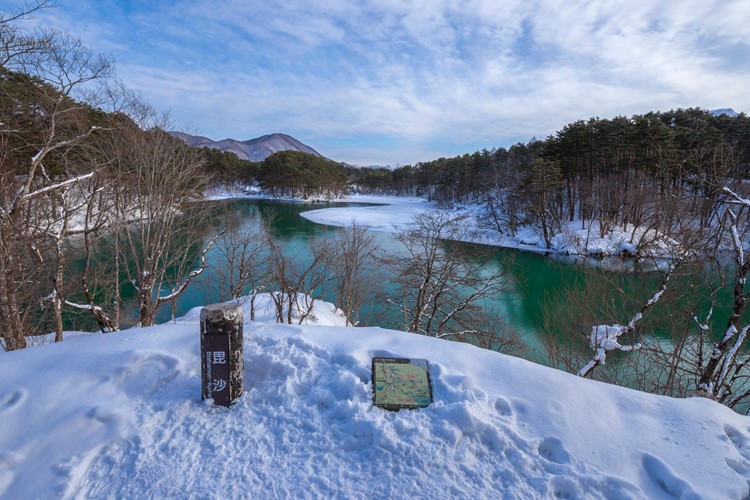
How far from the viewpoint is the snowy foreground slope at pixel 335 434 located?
207 cm

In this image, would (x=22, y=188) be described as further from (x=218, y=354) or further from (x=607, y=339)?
(x=607, y=339)

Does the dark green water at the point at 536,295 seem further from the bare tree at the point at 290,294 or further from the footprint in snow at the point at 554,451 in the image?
the footprint in snow at the point at 554,451

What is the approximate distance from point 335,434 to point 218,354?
106 cm

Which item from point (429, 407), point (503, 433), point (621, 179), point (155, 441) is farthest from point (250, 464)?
point (621, 179)

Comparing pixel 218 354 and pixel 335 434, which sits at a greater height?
pixel 218 354

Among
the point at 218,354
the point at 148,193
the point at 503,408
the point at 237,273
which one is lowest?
the point at 237,273

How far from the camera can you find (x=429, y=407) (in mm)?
2611

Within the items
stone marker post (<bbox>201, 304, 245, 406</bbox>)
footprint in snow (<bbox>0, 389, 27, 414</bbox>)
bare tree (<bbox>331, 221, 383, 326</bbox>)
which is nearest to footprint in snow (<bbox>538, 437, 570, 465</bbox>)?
stone marker post (<bbox>201, 304, 245, 406</bbox>)

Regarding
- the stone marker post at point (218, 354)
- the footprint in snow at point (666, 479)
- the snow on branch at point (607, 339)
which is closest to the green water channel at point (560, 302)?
the snow on branch at point (607, 339)

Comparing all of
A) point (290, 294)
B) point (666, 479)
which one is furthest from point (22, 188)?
point (666, 479)

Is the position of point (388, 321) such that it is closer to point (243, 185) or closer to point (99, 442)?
point (99, 442)

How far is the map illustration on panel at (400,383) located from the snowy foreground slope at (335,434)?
0.08m

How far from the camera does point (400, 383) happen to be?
281 centimetres

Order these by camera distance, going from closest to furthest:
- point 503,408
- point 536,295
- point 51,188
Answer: point 503,408
point 51,188
point 536,295
